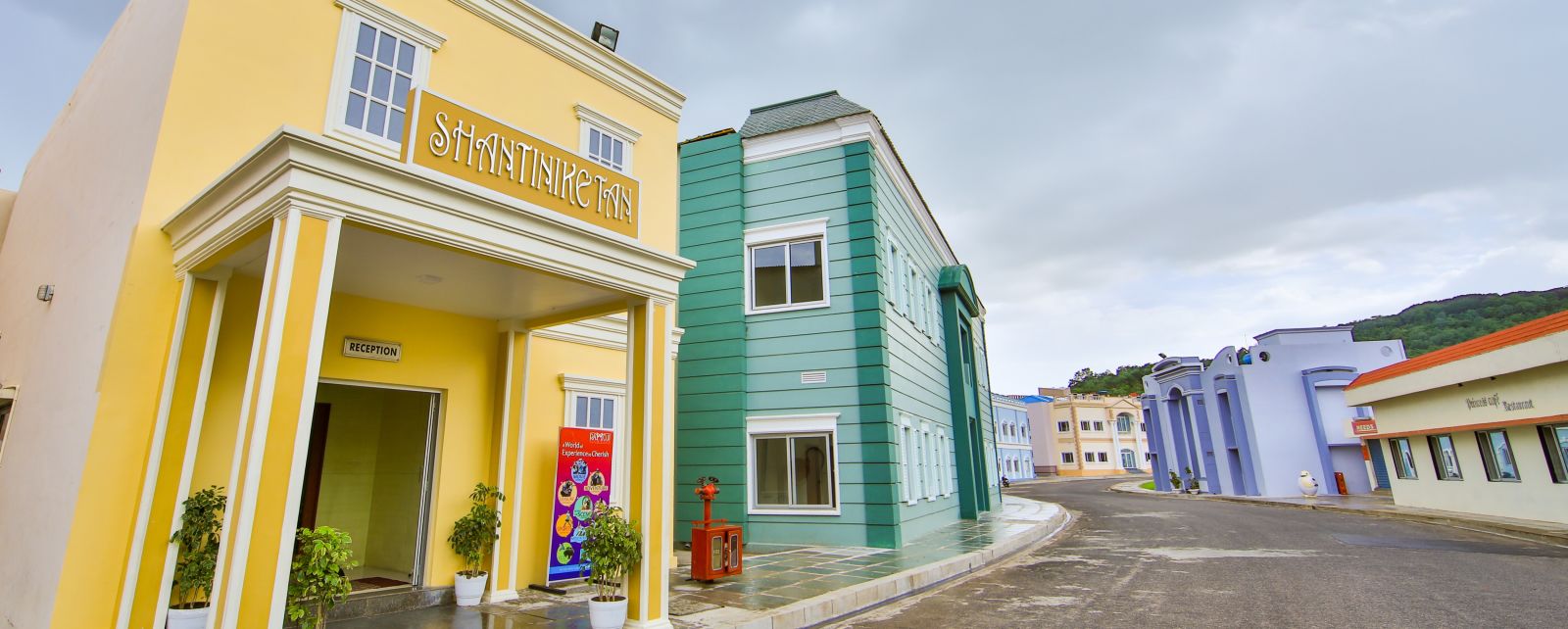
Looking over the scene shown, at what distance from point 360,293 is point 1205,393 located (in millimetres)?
33127

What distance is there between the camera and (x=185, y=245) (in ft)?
16.9

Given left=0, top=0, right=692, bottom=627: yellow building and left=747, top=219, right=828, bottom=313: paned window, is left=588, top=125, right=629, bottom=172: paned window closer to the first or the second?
left=0, top=0, right=692, bottom=627: yellow building

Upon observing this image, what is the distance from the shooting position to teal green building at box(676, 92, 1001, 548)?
11164mm

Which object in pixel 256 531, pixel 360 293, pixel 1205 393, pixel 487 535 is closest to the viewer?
pixel 256 531

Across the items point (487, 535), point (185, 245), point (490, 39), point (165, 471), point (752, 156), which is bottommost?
point (487, 535)

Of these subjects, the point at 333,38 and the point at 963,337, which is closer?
the point at 333,38

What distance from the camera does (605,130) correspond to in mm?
9297

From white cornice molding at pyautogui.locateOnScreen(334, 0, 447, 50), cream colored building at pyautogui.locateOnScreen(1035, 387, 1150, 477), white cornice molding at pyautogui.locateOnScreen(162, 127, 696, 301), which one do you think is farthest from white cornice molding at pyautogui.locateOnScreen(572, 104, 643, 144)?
cream colored building at pyautogui.locateOnScreen(1035, 387, 1150, 477)

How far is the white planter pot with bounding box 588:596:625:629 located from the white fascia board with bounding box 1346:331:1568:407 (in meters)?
16.9

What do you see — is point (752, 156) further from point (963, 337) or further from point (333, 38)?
point (963, 337)

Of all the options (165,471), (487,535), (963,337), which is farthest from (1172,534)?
(165,471)

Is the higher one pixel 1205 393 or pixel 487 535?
pixel 1205 393

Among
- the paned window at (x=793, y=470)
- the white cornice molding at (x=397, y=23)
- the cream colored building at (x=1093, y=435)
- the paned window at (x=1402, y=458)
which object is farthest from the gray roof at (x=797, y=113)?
the cream colored building at (x=1093, y=435)

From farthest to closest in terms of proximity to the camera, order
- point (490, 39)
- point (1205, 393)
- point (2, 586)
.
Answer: point (1205, 393)
point (490, 39)
point (2, 586)
